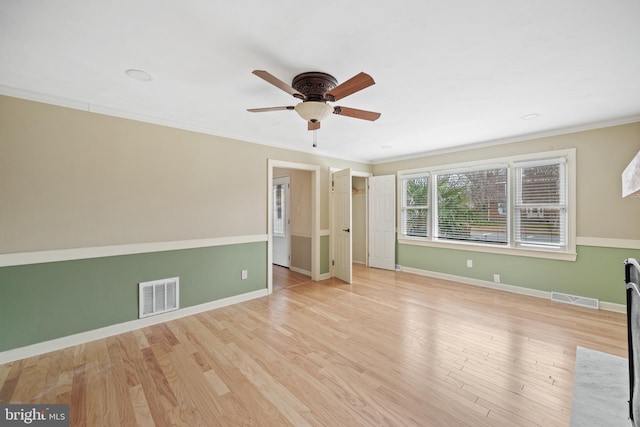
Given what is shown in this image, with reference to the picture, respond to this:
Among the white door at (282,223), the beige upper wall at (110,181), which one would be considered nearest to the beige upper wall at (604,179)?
the beige upper wall at (110,181)

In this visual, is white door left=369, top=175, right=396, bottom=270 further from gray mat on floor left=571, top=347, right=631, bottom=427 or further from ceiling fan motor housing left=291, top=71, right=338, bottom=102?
ceiling fan motor housing left=291, top=71, right=338, bottom=102

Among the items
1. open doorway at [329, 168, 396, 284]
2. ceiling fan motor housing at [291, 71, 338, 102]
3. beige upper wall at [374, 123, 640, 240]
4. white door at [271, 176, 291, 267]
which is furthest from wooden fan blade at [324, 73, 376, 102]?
white door at [271, 176, 291, 267]

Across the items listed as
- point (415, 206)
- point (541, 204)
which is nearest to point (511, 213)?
point (541, 204)

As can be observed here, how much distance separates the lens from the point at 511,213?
4.04 meters

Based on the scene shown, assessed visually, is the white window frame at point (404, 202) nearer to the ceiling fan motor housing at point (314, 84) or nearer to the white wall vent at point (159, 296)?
the ceiling fan motor housing at point (314, 84)

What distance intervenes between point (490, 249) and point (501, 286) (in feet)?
1.98

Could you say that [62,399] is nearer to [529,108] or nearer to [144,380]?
[144,380]

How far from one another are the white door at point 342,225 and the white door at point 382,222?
1233 millimetres

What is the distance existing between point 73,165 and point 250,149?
1.99 meters

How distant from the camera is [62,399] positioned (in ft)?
5.93

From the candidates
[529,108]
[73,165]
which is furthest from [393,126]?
[73,165]

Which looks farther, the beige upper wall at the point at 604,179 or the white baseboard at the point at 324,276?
the white baseboard at the point at 324,276

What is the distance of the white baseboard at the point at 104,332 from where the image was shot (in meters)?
2.30

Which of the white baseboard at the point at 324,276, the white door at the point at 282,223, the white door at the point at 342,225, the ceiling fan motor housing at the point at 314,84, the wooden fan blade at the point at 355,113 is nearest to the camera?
the ceiling fan motor housing at the point at 314,84
